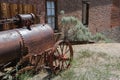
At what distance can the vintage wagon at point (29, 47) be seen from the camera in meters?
6.04

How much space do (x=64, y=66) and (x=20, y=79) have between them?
1.71 meters

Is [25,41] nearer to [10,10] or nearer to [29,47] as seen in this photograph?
[29,47]

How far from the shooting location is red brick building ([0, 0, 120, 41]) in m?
13.2

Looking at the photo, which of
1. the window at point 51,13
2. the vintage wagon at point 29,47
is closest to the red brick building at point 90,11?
the window at point 51,13

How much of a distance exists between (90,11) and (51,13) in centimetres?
310

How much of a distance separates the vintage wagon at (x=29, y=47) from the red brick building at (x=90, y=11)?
5224 millimetres

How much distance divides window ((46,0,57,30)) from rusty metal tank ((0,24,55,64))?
6173mm

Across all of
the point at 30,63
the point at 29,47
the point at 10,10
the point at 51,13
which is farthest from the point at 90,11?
the point at 29,47

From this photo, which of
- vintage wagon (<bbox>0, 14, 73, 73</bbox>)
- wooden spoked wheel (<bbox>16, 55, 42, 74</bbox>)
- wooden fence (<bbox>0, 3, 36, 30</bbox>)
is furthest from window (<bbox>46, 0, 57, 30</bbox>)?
wooden spoked wheel (<bbox>16, 55, 42, 74</bbox>)

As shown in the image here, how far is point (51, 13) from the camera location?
538 inches

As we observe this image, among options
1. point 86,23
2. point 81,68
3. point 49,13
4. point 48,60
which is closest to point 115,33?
point 86,23

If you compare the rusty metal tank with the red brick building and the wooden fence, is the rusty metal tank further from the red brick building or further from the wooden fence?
the red brick building

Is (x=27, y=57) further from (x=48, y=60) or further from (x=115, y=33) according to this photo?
(x=115, y=33)

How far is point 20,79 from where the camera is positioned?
20.8 feet
